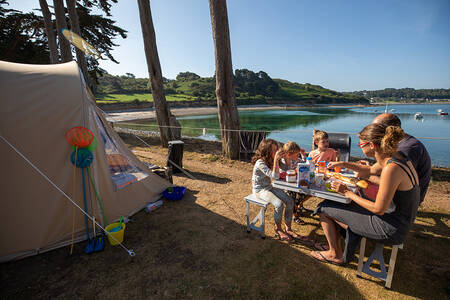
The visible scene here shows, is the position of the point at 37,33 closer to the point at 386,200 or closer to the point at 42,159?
the point at 42,159

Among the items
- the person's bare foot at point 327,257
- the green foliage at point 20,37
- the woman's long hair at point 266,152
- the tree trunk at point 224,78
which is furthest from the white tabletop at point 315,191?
the green foliage at point 20,37

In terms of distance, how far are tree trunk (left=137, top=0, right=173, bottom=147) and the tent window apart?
5.72 m

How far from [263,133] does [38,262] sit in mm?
6643

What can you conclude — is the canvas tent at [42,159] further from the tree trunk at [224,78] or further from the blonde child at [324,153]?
the tree trunk at [224,78]

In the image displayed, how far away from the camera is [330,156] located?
3.84 metres

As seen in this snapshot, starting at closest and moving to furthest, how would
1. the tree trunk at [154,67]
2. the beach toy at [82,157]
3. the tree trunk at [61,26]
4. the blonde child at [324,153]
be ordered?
the beach toy at [82,157] → the blonde child at [324,153] → the tree trunk at [154,67] → the tree trunk at [61,26]

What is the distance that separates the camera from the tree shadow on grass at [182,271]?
2.23 meters

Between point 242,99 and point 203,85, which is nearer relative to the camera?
point 242,99

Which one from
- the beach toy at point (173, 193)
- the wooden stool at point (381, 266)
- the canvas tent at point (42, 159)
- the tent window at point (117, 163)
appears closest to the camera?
the wooden stool at point (381, 266)

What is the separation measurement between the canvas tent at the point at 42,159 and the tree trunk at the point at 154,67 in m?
6.24

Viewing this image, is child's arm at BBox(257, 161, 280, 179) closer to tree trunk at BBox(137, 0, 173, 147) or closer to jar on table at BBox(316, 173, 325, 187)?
jar on table at BBox(316, 173, 325, 187)

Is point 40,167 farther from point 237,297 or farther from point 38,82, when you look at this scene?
point 237,297

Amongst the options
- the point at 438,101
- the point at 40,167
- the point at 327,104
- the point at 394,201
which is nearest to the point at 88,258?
the point at 40,167

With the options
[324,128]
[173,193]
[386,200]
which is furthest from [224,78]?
[324,128]
